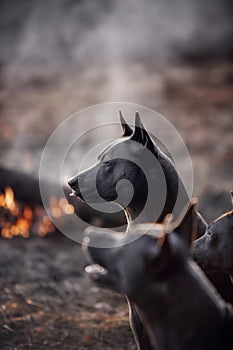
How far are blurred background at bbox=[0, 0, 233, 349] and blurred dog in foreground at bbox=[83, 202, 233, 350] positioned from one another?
6.56 meters

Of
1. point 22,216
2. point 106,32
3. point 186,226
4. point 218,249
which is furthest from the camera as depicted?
point 106,32

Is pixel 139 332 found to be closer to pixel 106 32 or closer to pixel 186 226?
pixel 186 226

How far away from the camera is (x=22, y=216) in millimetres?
10547

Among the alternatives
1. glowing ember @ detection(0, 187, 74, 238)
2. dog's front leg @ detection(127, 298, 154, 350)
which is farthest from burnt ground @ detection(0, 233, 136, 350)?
dog's front leg @ detection(127, 298, 154, 350)

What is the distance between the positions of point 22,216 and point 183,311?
24.8ft

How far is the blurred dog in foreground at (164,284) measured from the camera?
313cm

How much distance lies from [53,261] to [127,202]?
5.11m

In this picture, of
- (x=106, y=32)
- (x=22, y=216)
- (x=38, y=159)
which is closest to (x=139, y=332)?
(x=22, y=216)

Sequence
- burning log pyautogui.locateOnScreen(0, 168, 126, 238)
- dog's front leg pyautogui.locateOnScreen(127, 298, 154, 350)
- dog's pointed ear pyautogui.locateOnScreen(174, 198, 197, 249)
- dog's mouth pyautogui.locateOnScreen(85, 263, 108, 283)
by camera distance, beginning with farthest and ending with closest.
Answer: burning log pyautogui.locateOnScreen(0, 168, 126, 238)
dog's front leg pyautogui.locateOnScreen(127, 298, 154, 350)
dog's pointed ear pyautogui.locateOnScreen(174, 198, 197, 249)
dog's mouth pyautogui.locateOnScreen(85, 263, 108, 283)

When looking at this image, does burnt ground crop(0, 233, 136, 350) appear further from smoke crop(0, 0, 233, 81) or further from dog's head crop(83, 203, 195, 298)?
smoke crop(0, 0, 233, 81)

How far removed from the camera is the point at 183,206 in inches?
192

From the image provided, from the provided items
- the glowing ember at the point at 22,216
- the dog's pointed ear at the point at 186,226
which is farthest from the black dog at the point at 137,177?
the glowing ember at the point at 22,216

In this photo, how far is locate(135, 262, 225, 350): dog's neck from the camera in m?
3.19

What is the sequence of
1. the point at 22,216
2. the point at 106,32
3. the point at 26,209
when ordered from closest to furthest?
the point at 22,216 → the point at 26,209 → the point at 106,32
